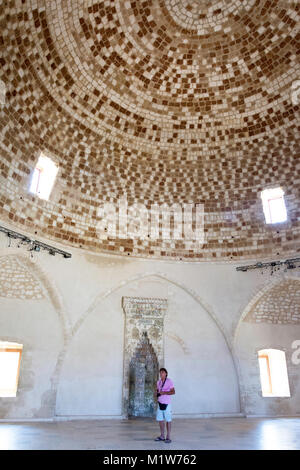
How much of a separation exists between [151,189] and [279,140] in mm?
4779

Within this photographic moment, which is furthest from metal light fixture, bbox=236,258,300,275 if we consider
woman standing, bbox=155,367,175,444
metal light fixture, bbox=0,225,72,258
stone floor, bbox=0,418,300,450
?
woman standing, bbox=155,367,175,444

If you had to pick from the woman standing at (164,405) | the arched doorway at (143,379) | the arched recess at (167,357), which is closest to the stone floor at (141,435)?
the woman standing at (164,405)

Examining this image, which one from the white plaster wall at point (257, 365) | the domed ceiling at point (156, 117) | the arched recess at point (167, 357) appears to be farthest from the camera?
the white plaster wall at point (257, 365)

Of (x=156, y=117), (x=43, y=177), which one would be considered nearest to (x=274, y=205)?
(x=156, y=117)

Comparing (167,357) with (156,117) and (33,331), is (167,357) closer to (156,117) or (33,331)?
(33,331)

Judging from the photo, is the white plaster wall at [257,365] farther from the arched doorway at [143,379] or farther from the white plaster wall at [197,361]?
the arched doorway at [143,379]

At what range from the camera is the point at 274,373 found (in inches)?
534

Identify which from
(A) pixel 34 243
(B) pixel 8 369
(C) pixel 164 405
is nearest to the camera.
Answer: (C) pixel 164 405

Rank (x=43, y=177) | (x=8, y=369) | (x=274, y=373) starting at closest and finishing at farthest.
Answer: (x=43, y=177)
(x=8, y=369)
(x=274, y=373)

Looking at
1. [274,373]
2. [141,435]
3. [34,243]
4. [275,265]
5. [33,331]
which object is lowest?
[141,435]

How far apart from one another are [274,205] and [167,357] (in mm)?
6397

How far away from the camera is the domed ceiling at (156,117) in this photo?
33.9 ft

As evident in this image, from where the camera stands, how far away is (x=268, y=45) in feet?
38.5

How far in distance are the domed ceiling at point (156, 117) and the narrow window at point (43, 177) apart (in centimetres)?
20
